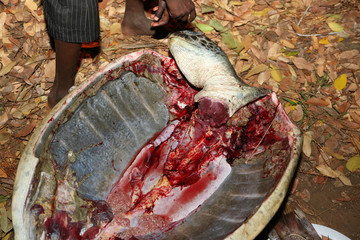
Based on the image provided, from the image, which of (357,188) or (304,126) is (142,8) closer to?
(304,126)

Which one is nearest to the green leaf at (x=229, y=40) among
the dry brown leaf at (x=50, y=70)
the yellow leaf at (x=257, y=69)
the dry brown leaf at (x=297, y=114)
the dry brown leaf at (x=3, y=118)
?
the yellow leaf at (x=257, y=69)

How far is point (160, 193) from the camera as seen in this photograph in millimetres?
1908

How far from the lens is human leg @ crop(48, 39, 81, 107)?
2051 mm

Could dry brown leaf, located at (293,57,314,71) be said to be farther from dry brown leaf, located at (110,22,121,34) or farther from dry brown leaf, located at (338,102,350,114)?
dry brown leaf, located at (110,22,121,34)

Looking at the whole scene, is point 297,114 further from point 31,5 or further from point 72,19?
point 31,5

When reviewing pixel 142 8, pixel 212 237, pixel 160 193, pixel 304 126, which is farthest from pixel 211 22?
pixel 212 237

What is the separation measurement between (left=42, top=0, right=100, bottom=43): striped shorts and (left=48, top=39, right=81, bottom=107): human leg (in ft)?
0.38

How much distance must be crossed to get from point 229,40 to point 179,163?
4.13 ft

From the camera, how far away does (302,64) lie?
2779 mm

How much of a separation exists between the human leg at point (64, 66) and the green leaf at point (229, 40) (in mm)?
1163

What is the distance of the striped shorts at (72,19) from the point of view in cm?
182

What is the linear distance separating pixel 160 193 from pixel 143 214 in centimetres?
14

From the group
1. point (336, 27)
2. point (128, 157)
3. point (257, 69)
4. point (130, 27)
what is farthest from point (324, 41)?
point (128, 157)

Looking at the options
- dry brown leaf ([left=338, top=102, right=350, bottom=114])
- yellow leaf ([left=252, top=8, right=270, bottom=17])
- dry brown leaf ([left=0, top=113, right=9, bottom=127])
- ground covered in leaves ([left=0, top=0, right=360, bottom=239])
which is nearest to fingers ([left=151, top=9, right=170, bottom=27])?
ground covered in leaves ([left=0, top=0, right=360, bottom=239])
